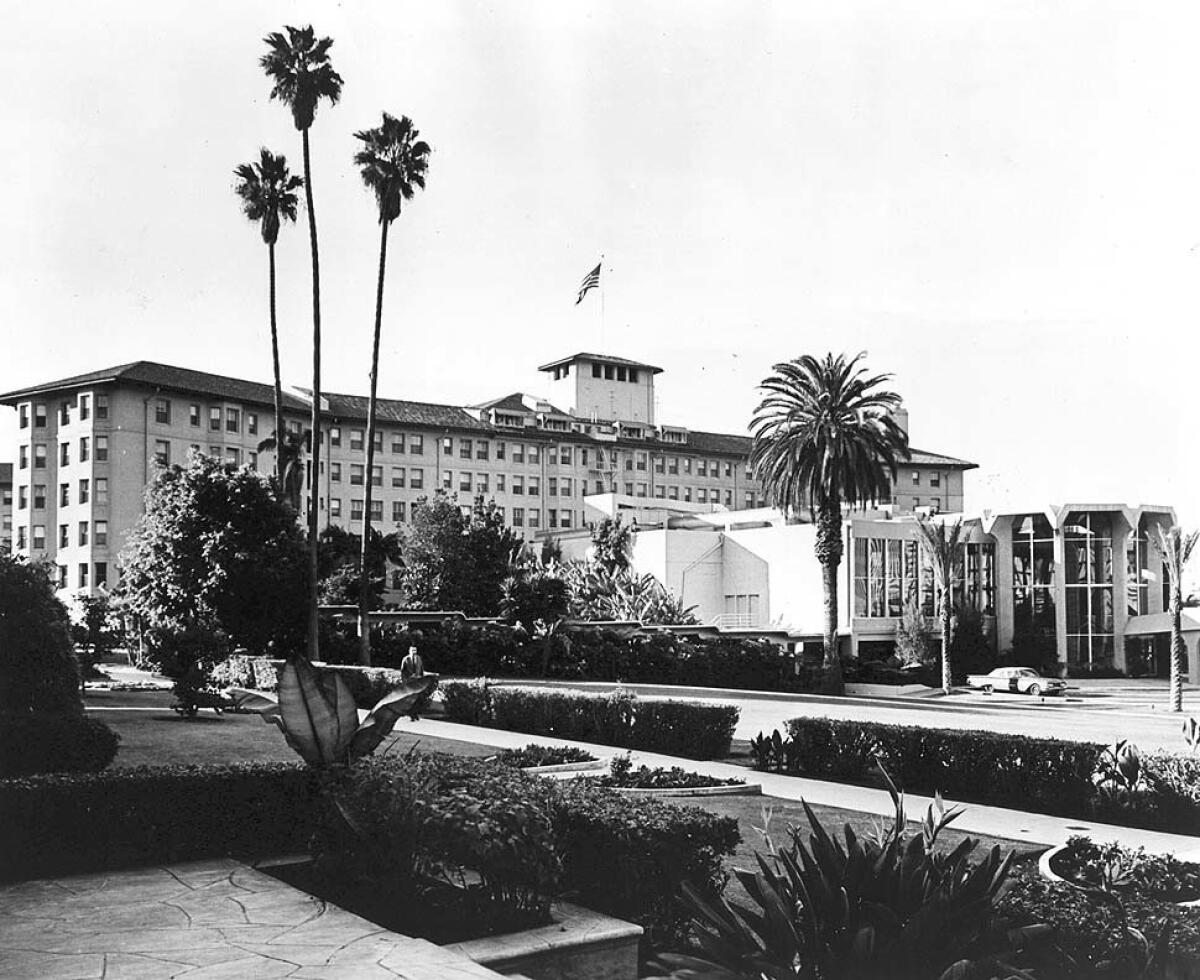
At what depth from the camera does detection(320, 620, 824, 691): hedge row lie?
1946 inches

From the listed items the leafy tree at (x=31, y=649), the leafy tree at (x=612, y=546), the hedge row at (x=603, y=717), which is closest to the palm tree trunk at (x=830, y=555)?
the leafy tree at (x=612, y=546)

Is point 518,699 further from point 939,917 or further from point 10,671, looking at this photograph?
point 939,917

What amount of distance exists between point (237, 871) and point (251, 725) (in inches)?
643

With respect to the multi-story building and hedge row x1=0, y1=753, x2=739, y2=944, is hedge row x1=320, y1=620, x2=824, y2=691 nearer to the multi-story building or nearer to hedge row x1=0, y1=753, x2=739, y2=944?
the multi-story building

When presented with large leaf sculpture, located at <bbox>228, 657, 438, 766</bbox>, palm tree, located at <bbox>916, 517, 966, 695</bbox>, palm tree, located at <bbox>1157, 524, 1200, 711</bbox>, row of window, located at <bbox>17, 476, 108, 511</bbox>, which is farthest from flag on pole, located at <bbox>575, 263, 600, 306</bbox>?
large leaf sculpture, located at <bbox>228, 657, 438, 766</bbox>

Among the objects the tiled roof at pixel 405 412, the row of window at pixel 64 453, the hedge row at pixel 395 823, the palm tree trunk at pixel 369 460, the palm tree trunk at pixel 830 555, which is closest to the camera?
the hedge row at pixel 395 823

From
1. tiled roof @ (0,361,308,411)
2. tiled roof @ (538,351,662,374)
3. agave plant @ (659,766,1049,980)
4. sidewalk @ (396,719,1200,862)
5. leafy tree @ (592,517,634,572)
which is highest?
tiled roof @ (538,351,662,374)

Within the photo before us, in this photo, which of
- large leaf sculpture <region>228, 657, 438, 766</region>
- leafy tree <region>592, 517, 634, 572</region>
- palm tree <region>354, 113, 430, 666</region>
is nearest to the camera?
large leaf sculpture <region>228, 657, 438, 766</region>

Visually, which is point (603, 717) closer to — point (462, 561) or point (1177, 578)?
point (1177, 578)

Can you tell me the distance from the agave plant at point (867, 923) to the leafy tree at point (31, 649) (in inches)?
438

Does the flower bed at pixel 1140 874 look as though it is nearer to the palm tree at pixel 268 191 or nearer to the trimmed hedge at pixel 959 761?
the trimmed hedge at pixel 959 761

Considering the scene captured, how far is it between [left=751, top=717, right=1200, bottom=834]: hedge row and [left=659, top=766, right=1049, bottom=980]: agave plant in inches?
384

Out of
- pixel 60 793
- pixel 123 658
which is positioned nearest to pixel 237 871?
pixel 60 793

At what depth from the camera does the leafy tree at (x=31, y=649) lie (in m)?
14.5
